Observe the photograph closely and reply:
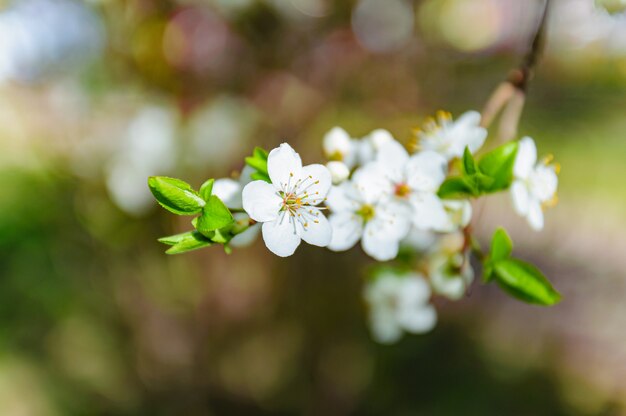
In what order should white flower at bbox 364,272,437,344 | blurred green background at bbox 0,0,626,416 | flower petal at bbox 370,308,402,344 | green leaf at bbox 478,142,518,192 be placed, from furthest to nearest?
blurred green background at bbox 0,0,626,416 → flower petal at bbox 370,308,402,344 → white flower at bbox 364,272,437,344 → green leaf at bbox 478,142,518,192

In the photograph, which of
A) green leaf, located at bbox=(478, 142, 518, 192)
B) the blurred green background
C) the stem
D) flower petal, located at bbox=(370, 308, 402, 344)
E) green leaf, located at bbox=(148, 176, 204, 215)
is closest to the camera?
green leaf, located at bbox=(148, 176, 204, 215)

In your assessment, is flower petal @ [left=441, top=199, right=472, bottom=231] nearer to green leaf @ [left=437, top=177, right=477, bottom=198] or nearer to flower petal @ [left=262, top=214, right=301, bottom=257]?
green leaf @ [left=437, top=177, right=477, bottom=198]

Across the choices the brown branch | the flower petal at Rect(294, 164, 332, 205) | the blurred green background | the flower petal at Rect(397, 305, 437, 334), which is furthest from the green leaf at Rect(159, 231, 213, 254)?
the blurred green background

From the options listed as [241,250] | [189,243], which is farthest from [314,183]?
[241,250]

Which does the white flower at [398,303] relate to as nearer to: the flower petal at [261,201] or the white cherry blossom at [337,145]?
the white cherry blossom at [337,145]

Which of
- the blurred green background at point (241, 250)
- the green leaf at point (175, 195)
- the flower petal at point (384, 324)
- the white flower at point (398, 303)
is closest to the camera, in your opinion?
the green leaf at point (175, 195)

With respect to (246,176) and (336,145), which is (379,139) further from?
(246,176)

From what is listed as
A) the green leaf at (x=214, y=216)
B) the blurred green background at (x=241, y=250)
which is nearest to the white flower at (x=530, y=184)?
the green leaf at (x=214, y=216)
